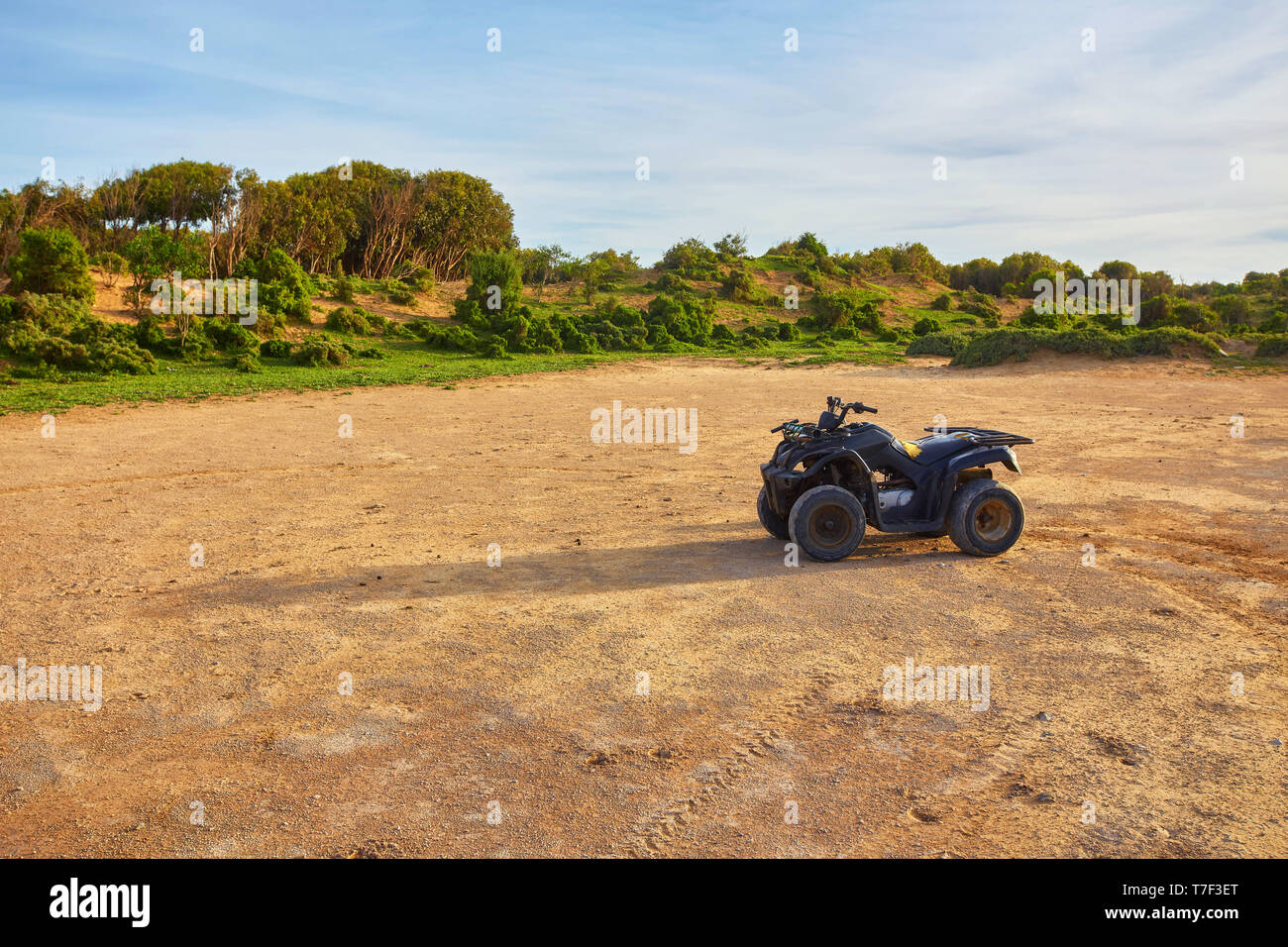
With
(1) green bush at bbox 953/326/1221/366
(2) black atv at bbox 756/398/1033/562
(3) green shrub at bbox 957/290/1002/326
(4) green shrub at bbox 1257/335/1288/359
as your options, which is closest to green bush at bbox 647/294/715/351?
(1) green bush at bbox 953/326/1221/366

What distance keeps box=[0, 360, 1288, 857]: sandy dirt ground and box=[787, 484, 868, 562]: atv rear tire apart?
0.17 m

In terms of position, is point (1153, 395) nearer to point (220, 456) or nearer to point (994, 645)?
point (994, 645)

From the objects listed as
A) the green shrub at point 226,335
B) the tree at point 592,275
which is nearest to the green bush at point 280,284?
the green shrub at point 226,335

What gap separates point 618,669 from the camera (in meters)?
5.71

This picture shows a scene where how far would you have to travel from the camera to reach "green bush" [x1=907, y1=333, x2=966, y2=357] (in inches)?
1238

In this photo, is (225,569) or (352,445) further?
(352,445)

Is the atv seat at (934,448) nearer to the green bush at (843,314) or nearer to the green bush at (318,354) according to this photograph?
the green bush at (318,354)

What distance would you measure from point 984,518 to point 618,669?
4.00 metres

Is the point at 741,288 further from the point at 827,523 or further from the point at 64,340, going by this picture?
the point at 827,523

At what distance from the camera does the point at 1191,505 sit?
9.97 m

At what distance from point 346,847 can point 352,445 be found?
1112cm

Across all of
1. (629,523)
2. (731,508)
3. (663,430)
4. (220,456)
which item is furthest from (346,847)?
(663,430)

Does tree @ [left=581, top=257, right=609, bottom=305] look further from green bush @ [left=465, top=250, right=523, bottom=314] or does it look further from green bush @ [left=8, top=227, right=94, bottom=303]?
green bush @ [left=8, top=227, right=94, bottom=303]

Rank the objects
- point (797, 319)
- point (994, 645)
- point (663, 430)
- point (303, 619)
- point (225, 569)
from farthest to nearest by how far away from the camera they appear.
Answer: point (797, 319) < point (663, 430) < point (225, 569) < point (303, 619) < point (994, 645)
